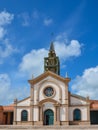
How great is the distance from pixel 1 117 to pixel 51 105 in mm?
9780

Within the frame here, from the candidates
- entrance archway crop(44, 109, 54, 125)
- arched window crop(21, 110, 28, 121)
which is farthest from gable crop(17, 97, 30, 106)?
entrance archway crop(44, 109, 54, 125)

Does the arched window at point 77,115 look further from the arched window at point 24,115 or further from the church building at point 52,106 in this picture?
the arched window at point 24,115

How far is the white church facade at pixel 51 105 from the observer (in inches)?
1966

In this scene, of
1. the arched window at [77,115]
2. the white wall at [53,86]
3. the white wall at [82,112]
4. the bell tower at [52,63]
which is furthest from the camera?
the bell tower at [52,63]

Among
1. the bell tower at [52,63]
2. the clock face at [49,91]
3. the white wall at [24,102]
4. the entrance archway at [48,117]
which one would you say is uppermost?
the bell tower at [52,63]

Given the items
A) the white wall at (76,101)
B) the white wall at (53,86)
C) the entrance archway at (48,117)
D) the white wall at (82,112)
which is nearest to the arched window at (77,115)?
the white wall at (82,112)

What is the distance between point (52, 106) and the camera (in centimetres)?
5059

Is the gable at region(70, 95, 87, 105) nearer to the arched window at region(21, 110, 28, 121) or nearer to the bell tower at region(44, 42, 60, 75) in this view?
the arched window at region(21, 110, 28, 121)

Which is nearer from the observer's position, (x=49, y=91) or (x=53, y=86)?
(x=49, y=91)

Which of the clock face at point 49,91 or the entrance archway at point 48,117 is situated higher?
the clock face at point 49,91

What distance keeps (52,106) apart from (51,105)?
0.78 ft

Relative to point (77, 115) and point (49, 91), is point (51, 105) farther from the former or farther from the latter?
point (77, 115)

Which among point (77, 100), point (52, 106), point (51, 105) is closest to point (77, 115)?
point (77, 100)

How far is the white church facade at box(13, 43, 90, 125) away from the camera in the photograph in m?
49.9
